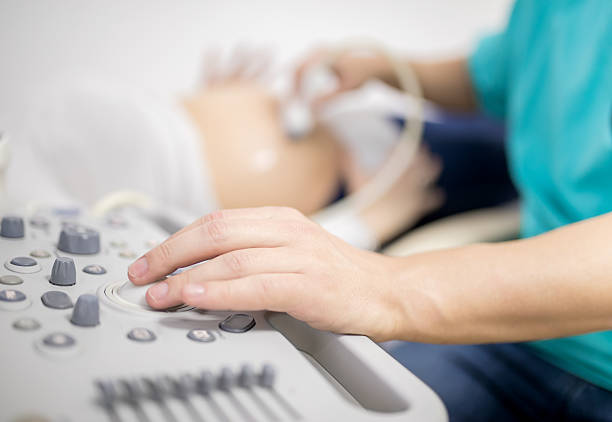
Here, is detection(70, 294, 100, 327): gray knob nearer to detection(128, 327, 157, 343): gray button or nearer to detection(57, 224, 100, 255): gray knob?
detection(128, 327, 157, 343): gray button

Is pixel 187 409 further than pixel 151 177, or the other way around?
pixel 151 177

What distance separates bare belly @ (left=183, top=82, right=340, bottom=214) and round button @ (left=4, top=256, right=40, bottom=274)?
0.64 metres

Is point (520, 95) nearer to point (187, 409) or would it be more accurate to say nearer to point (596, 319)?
point (596, 319)

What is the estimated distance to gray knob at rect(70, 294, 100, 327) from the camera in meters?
0.36

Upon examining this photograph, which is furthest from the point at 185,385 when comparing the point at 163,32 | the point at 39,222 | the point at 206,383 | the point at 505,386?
the point at 163,32

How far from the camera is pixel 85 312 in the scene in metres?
0.36

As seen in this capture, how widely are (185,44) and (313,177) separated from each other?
513mm

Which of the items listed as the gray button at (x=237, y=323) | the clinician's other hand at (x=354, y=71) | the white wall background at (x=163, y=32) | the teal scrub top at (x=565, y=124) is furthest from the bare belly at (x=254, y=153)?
the gray button at (x=237, y=323)

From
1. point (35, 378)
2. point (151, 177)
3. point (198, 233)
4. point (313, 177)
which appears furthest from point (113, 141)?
point (35, 378)

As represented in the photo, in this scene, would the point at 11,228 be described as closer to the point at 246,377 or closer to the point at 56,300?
the point at 56,300

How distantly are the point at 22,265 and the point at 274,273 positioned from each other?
215 mm

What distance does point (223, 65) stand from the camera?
1354 mm

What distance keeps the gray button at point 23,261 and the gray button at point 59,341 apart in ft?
0.43

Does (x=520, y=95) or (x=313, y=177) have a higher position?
(x=520, y=95)
